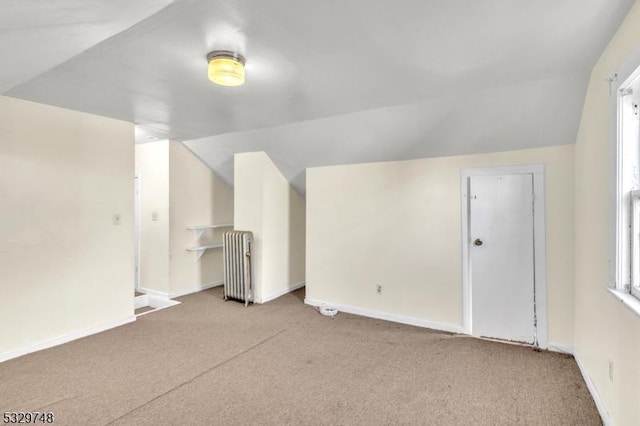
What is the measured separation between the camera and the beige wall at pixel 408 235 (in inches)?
106

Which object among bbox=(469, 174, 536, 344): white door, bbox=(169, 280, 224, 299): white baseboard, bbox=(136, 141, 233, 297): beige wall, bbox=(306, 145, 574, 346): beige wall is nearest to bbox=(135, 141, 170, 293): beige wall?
bbox=(136, 141, 233, 297): beige wall

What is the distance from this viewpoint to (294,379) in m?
2.30

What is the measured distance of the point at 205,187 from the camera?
488 cm

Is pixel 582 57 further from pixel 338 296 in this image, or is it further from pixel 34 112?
pixel 34 112

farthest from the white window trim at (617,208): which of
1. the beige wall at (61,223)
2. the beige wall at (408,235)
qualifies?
the beige wall at (61,223)

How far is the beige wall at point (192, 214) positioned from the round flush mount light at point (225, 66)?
2818 mm

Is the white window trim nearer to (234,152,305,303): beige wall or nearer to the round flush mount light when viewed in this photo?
the round flush mount light

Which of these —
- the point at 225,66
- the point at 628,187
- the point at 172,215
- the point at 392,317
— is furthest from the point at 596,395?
the point at 172,215

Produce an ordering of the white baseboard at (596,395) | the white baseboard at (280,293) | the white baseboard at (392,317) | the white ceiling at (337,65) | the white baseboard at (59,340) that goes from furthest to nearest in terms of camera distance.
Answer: the white baseboard at (280,293), the white baseboard at (392,317), the white baseboard at (59,340), the white baseboard at (596,395), the white ceiling at (337,65)

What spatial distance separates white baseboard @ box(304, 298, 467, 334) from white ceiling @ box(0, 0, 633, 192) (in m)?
1.76

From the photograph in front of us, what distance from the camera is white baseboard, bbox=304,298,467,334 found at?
317cm

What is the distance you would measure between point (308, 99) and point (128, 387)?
2.54 m

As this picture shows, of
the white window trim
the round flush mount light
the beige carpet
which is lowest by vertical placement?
the beige carpet

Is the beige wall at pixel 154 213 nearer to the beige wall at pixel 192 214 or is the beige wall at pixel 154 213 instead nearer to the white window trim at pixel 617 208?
the beige wall at pixel 192 214
